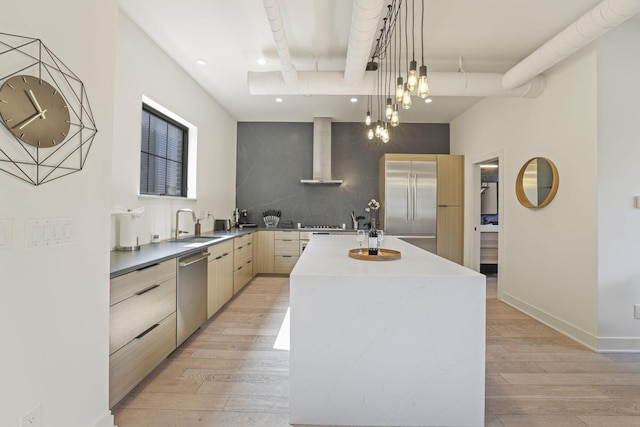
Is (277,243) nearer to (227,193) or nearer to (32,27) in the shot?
(227,193)

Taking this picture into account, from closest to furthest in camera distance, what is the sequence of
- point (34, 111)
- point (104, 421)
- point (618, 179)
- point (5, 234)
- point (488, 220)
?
point (5, 234) < point (34, 111) < point (104, 421) < point (618, 179) < point (488, 220)

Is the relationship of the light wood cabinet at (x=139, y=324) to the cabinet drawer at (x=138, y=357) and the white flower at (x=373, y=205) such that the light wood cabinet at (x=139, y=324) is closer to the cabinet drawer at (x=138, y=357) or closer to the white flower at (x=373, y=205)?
the cabinet drawer at (x=138, y=357)

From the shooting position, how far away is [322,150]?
5.57 m

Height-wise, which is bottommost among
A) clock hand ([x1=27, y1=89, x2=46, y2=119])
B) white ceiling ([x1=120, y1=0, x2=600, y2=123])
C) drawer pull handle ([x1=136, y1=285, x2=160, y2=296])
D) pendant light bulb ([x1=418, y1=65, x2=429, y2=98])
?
drawer pull handle ([x1=136, y1=285, x2=160, y2=296])

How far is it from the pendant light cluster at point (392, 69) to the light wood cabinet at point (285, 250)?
8.79 feet

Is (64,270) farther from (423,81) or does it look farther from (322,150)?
(322,150)

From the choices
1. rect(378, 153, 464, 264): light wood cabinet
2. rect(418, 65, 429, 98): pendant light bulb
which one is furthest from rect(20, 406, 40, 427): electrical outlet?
rect(378, 153, 464, 264): light wood cabinet

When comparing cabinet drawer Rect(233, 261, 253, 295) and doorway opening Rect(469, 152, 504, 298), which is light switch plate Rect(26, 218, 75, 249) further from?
doorway opening Rect(469, 152, 504, 298)

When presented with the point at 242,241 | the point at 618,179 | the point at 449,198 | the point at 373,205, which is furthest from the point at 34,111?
the point at 449,198

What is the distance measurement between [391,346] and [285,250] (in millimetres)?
3823

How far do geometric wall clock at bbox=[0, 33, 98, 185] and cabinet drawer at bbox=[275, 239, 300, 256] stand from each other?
13.1 feet

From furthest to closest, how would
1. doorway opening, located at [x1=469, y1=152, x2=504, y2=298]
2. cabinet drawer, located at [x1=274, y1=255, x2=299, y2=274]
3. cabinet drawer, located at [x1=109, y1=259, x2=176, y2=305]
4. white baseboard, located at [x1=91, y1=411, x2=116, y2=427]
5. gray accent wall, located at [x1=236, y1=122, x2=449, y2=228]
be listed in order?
gray accent wall, located at [x1=236, y1=122, x2=449, y2=228], cabinet drawer, located at [x1=274, y1=255, x2=299, y2=274], doorway opening, located at [x1=469, y1=152, x2=504, y2=298], cabinet drawer, located at [x1=109, y1=259, x2=176, y2=305], white baseboard, located at [x1=91, y1=411, x2=116, y2=427]

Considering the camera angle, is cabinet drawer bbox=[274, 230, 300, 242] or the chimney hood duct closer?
cabinet drawer bbox=[274, 230, 300, 242]

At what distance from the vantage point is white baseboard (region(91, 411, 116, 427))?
1557 millimetres
